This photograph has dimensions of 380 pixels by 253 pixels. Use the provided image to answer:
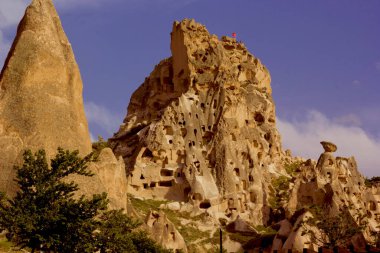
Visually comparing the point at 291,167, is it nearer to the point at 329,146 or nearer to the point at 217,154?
the point at 329,146

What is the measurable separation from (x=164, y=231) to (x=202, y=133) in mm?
19228

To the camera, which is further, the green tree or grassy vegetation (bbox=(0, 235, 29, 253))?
grassy vegetation (bbox=(0, 235, 29, 253))

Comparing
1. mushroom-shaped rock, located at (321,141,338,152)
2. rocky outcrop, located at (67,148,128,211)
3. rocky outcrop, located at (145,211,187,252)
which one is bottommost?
rocky outcrop, located at (145,211,187,252)

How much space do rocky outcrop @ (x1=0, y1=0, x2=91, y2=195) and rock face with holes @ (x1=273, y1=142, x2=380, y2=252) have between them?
714 inches

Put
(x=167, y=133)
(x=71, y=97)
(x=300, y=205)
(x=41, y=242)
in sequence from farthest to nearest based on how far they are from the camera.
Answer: (x=167, y=133)
(x=300, y=205)
(x=71, y=97)
(x=41, y=242)

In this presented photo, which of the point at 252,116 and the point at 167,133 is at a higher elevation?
the point at 252,116

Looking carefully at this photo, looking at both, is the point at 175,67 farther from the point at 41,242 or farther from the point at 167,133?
the point at 41,242

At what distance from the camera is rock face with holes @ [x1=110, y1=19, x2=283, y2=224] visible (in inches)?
2223

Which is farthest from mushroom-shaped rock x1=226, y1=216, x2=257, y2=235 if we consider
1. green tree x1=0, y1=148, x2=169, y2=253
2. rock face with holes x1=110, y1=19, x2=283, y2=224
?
green tree x1=0, y1=148, x2=169, y2=253

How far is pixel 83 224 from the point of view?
67.8ft

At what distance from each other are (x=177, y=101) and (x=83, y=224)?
138 feet

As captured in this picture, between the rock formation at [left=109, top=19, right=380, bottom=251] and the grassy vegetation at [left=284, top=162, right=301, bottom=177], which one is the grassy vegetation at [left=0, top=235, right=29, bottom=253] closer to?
the rock formation at [left=109, top=19, right=380, bottom=251]

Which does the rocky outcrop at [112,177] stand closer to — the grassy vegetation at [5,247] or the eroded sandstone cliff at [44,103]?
the eroded sandstone cliff at [44,103]

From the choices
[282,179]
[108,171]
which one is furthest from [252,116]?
[108,171]
